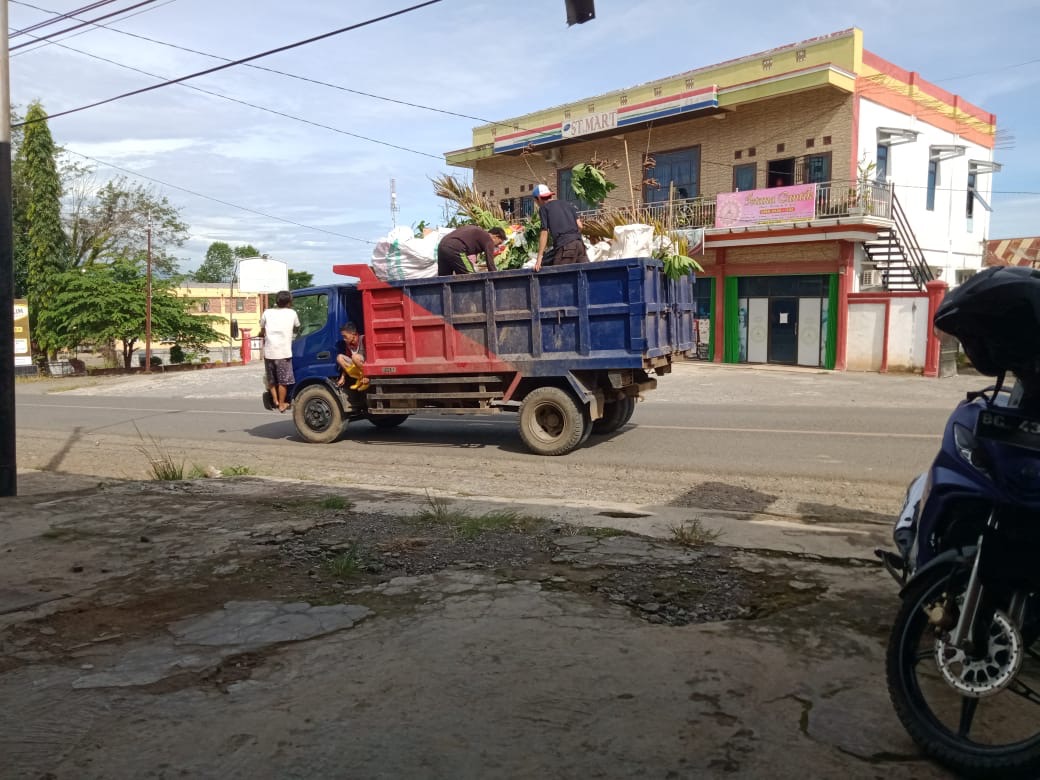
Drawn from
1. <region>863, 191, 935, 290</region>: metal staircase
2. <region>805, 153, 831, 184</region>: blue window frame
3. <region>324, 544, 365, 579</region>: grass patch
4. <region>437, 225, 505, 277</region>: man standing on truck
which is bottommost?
<region>324, 544, 365, 579</region>: grass patch

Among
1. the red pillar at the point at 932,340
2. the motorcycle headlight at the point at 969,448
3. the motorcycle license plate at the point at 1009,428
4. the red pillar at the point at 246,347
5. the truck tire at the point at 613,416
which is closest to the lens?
the motorcycle license plate at the point at 1009,428

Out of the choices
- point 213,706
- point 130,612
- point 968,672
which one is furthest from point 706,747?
point 130,612

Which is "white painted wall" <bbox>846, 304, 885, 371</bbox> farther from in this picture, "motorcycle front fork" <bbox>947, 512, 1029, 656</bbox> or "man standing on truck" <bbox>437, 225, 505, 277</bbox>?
"motorcycle front fork" <bbox>947, 512, 1029, 656</bbox>

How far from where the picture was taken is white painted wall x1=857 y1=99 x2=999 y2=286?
22703 millimetres

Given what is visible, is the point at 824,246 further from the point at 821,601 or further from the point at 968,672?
the point at 968,672

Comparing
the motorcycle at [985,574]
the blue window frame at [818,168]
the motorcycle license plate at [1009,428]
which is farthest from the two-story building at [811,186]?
the motorcycle license plate at [1009,428]

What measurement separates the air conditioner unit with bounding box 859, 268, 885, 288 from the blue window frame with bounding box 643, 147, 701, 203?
5.62 meters

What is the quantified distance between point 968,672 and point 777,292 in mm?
22385

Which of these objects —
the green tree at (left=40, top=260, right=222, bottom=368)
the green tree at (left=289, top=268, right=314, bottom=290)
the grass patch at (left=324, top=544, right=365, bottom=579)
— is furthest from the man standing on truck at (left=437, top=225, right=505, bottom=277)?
the green tree at (left=289, top=268, right=314, bottom=290)

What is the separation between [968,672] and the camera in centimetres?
263

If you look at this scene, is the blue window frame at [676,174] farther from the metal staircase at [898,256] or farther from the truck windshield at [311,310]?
the truck windshield at [311,310]

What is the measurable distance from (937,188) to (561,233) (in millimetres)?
20693

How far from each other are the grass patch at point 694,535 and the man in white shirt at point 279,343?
7.05 m

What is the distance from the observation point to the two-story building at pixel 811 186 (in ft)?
70.6
